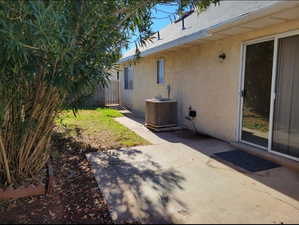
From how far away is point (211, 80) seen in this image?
18.5 ft

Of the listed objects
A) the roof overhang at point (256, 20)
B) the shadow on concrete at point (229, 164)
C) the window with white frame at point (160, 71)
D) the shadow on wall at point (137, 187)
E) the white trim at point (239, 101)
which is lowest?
the shadow on wall at point (137, 187)

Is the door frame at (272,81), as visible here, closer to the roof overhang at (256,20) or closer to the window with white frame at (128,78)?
the roof overhang at (256,20)

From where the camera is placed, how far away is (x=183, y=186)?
10.0ft

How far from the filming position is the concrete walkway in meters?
2.40

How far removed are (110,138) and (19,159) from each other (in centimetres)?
279

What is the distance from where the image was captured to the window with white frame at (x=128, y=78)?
40.1 feet

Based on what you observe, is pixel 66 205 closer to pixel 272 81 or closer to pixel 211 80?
pixel 272 81

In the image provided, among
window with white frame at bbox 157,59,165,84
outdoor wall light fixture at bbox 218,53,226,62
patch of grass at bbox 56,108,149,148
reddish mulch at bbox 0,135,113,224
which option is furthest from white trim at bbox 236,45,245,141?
window with white frame at bbox 157,59,165,84

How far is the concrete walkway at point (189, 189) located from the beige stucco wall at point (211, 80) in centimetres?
120

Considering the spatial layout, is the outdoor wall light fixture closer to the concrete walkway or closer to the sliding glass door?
the sliding glass door

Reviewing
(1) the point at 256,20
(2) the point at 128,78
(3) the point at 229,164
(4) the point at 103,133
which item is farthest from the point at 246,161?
(2) the point at 128,78

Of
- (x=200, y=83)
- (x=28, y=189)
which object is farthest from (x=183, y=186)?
(x=200, y=83)

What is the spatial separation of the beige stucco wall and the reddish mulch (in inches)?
132

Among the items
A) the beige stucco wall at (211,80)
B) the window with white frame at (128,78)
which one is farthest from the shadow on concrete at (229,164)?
the window with white frame at (128,78)
